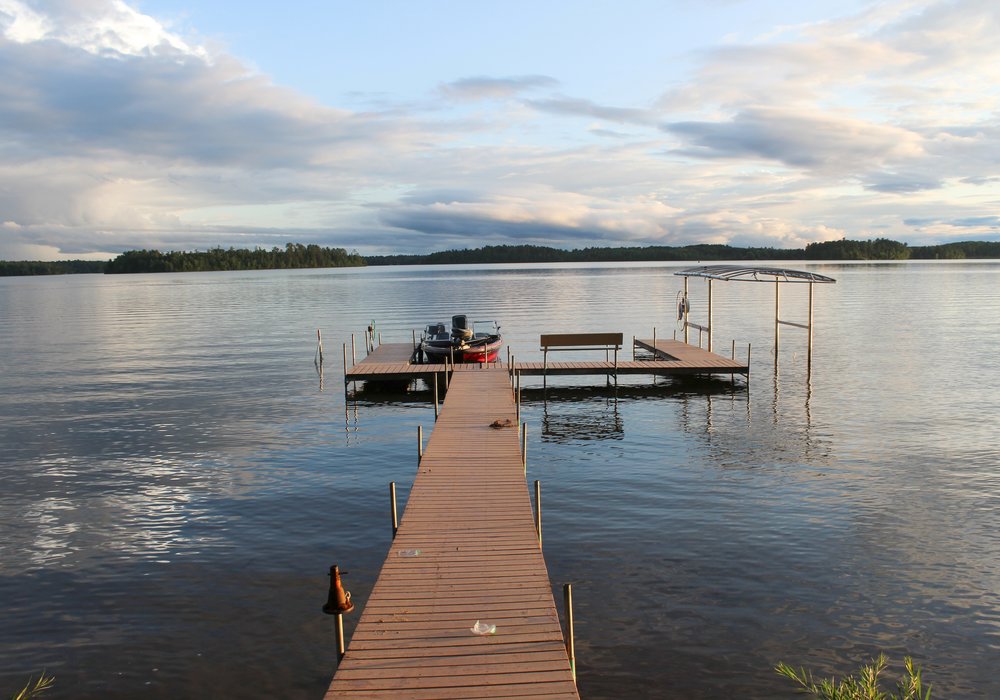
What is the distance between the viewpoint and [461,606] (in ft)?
29.9

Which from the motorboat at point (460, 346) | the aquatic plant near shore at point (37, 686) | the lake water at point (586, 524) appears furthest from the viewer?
the motorboat at point (460, 346)

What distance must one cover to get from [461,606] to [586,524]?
6349 millimetres

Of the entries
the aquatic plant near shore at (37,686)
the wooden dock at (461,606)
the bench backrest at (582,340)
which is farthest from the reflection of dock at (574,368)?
the aquatic plant near shore at (37,686)

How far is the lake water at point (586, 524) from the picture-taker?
1038cm

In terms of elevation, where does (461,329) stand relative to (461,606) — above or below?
above

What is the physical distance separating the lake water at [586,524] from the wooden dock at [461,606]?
1.42 m

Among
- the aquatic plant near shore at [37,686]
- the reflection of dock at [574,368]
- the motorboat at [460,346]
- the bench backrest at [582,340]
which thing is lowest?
the aquatic plant near shore at [37,686]

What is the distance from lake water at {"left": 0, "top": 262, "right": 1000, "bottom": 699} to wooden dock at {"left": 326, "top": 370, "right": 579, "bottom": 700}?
4.65ft

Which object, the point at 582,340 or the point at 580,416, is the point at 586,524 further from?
the point at 582,340

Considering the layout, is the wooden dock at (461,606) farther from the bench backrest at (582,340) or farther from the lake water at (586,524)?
the bench backrest at (582,340)

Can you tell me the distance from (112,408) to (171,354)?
16.5 metres

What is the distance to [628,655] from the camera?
1032 centimetres

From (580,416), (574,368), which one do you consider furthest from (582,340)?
(580,416)

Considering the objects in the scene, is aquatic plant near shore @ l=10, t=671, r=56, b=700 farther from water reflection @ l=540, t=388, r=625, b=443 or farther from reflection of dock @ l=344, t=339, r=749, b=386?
reflection of dock @ l=344, t=339, r=749, b=386
